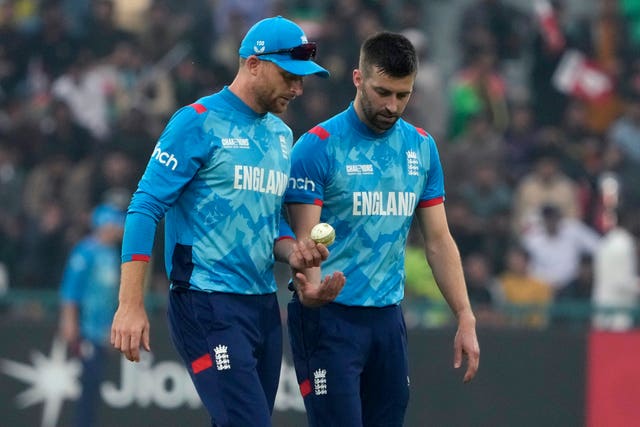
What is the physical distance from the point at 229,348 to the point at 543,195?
9.08 m

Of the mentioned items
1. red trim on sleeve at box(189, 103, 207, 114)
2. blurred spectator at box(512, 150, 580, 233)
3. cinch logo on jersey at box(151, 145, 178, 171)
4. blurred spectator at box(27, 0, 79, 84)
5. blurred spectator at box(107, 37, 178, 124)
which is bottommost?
blurred spectator at box(512, 150, 580, 233)

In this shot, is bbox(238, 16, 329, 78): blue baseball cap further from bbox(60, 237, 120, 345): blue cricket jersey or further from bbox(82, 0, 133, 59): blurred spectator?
bbox(82, 0, 133, 59): blurred spectator

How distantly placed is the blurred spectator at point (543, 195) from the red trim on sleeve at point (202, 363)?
8.73 meters

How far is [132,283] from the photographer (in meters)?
6.09

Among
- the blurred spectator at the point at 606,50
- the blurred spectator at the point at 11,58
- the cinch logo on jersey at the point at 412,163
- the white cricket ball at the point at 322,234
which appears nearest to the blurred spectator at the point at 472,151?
the blurred spectator at the point at 606,50

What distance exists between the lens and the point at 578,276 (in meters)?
14.2

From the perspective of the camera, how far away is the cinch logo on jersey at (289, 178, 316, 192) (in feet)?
22.1

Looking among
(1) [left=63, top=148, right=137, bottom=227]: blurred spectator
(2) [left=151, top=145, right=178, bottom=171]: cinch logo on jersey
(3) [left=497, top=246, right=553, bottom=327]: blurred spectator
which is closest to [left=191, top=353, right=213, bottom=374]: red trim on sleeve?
(2) [left=151, top=145, right=178, bottom=171]: cinch logo on jersey

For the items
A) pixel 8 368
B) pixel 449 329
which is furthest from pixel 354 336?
pixel 8 368

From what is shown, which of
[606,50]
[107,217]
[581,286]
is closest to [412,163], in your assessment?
[107,217]

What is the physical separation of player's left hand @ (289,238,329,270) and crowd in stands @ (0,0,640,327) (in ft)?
24.5

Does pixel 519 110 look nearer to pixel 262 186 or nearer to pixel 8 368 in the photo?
pixel 8 368

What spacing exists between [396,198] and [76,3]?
10895 mm

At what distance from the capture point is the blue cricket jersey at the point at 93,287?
1272cm
